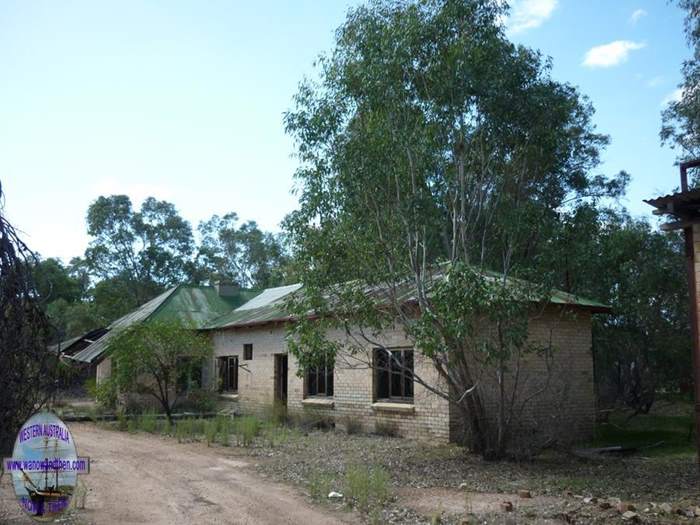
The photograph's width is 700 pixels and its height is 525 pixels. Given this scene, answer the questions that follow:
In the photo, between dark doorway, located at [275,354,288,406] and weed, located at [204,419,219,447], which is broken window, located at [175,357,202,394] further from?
weed, located at [204,419,219,447]

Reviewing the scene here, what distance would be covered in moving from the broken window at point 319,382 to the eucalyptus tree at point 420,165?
20.0 feet

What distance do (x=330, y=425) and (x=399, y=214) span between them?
25.7 feet

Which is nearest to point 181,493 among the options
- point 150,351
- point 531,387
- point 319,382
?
point 531,387

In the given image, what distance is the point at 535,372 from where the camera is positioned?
15.6 m

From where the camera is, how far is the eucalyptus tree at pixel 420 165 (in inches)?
479

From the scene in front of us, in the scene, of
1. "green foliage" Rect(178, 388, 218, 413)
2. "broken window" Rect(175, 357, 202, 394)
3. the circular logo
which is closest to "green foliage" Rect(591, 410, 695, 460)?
the circular logo

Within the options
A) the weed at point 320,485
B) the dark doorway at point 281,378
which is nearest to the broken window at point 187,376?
the dark doorway at point 281,378

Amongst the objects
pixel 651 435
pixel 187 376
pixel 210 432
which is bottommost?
pixel 651 435

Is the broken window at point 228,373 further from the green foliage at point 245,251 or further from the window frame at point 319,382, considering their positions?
the green foliage at point 245,251

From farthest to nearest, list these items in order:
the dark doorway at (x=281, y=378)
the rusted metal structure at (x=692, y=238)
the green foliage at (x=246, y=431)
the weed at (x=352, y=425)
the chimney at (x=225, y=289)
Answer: the chimney at (x=225, y=289) → the dark doorway at (x=281, y=378) → the weed at (x=352, y=425) → the green foliage at (x=246, y=431) → the rusted metal structure at (x=692, y=238)

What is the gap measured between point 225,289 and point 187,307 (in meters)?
2.84

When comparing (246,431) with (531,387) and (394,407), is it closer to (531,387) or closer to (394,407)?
(394,407)

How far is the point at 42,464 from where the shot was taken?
6289 millimetres

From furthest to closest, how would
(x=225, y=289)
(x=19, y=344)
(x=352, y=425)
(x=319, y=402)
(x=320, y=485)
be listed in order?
(x=225, y=289)
(x=319, y=402)
(x=352, y=425)
(x=320, y=485)
(x=19, y=344)
